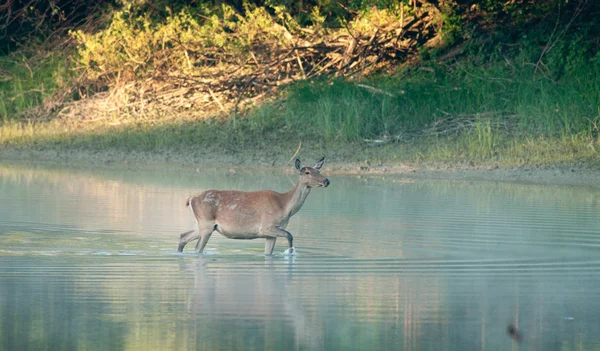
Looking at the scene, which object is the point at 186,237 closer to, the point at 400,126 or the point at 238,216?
the point at 238,216

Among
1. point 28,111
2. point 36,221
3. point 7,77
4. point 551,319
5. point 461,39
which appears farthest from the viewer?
point 7,77

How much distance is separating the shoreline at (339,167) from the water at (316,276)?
87.7 inches

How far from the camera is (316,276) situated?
31.3ft

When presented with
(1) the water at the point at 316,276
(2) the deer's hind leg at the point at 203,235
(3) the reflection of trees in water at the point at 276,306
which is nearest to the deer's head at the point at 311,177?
(1) the water at the point at 316,276

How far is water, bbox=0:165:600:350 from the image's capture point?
7149 mm

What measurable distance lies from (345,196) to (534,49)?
8.49 metres

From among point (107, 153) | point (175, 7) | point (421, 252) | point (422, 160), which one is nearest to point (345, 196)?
point (422, 160)

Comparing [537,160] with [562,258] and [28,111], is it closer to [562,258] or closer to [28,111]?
[562,258]

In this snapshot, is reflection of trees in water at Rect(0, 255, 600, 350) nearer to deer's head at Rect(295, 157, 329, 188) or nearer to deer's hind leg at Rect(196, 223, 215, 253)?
deer's hind leg at Rect(196, 223, 215, 253)

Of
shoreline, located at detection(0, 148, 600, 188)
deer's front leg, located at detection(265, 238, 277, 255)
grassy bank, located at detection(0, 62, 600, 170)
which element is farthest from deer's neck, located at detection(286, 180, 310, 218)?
grassy bank, located at detection(0, 62, 600, 170)

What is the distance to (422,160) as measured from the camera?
19922 millimetres

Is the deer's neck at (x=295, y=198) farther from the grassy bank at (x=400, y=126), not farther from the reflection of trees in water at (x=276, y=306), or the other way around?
the grassy bank at (x=400, y=126)

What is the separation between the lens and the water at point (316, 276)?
7.15 m

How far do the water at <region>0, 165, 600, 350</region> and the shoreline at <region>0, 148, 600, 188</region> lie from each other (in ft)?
7.31
